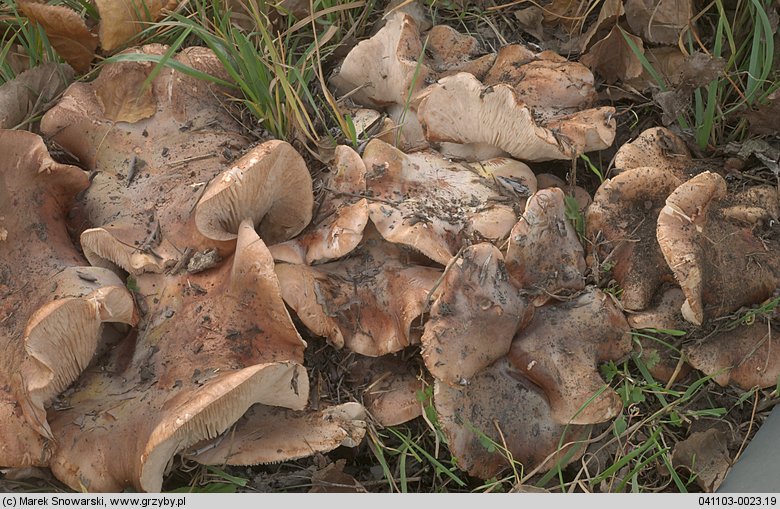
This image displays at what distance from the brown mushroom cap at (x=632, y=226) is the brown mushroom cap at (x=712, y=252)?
0.19 meters

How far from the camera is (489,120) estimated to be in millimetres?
3131

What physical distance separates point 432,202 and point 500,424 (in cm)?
98

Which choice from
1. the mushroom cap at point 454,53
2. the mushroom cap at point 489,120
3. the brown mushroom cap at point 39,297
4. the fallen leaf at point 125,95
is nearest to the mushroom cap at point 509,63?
the mushroom cap at point 454,53

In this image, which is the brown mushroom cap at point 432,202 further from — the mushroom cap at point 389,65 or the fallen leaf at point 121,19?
the fallen leaf at point 121,19

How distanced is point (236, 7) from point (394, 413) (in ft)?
7.98

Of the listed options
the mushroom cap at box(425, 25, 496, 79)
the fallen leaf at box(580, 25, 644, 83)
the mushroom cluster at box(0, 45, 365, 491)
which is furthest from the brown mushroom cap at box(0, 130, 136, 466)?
the fallen leaf at box(580, 25, 644, 83)

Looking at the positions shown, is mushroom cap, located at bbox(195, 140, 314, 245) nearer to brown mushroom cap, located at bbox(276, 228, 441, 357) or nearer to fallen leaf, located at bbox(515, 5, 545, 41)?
brown mushroom cap, located at bbox(276, 228, 441, 357)

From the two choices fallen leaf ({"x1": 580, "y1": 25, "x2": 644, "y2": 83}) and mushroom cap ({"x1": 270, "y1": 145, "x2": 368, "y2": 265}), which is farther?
fallen leaf ({"x1": 580, "y1": 25, "x2": 644, "y2": 83})

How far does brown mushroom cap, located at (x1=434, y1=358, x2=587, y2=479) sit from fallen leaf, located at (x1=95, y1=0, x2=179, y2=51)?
2431 millimetres

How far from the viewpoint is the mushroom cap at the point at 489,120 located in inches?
119

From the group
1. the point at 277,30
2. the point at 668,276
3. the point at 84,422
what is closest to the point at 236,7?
the point at 277,30

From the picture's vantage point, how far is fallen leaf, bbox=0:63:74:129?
343 cm

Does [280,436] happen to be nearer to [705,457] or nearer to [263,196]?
[263,196]

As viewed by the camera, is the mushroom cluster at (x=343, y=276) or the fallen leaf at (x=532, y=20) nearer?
the mushroom cluster at (x=343, y=276)
